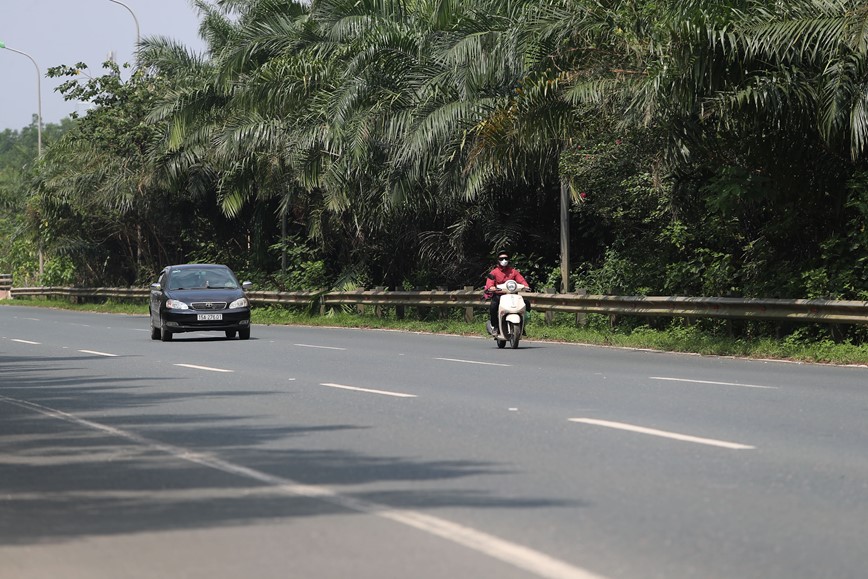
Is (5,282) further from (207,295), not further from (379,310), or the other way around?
(207,295)

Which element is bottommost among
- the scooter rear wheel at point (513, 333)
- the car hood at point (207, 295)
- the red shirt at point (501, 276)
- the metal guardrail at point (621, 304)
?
the scooter rear wheel at point (513, 333)

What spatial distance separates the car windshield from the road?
12.1 m

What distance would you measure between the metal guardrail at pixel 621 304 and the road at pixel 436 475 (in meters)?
4.03

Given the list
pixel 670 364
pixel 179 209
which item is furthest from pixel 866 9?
pixel 179 209

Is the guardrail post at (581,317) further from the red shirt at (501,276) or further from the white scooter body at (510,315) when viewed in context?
the white scooter body at (510,315)

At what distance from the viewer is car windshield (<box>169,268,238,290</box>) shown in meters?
30.2

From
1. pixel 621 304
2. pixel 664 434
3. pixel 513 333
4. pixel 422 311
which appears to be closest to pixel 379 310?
pixel 422 311

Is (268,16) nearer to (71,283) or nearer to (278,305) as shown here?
(278,305)

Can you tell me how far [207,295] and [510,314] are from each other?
24.5ft

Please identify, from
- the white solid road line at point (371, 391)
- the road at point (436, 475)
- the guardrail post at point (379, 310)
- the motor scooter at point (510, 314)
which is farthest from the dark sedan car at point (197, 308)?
the white solid road line at point (371, 391)

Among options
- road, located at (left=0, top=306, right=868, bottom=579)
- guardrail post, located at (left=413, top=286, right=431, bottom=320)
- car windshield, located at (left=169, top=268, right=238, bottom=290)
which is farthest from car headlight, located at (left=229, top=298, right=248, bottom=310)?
road, located at (left=0, top=306, right=868, bottom=579)

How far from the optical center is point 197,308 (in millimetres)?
28875

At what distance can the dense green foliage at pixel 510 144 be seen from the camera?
21.4 metres

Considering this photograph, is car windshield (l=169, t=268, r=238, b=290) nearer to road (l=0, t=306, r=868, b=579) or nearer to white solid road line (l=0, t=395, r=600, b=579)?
road (l=0, t=306, r=868, b=579)
